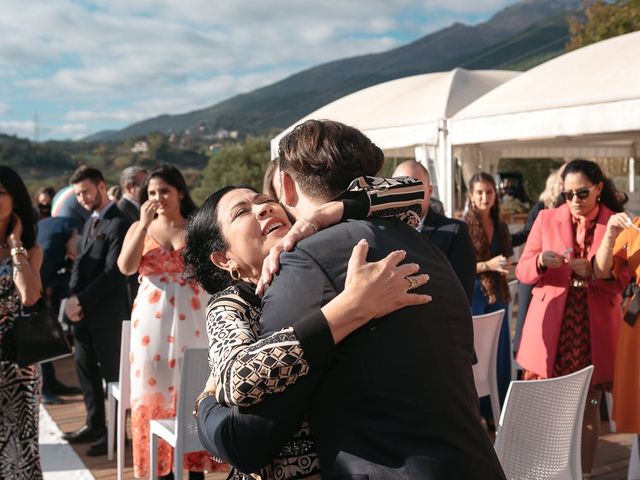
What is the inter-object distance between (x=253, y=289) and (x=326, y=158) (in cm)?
40

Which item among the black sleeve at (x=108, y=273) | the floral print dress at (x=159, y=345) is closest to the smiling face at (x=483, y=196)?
the floral print dress at (x=159, y=345)

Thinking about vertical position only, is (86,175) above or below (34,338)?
above

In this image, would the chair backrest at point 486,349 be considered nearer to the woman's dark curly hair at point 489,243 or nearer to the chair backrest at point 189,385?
the woman's dark curly hair at point 489,243

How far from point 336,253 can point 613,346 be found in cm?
324

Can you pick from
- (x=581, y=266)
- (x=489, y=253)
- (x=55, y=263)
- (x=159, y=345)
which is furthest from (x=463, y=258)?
(x=55, y=263)

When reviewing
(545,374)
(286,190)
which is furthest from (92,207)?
(286,190)

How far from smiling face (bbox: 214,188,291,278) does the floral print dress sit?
2064 millimetres

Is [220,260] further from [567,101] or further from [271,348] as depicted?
[567,101]

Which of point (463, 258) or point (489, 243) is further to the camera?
point (489, 243)

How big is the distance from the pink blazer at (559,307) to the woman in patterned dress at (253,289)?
2728 millimetres

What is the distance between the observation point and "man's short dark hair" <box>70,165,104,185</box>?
17.2ft

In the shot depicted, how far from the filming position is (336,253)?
1.29 meters

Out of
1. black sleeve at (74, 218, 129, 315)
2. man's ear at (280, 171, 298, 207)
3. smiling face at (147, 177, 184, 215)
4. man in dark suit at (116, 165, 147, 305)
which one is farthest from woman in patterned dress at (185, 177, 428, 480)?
man in dark suit at (116, 165, 147, 305)

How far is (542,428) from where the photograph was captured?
8.27 ft
